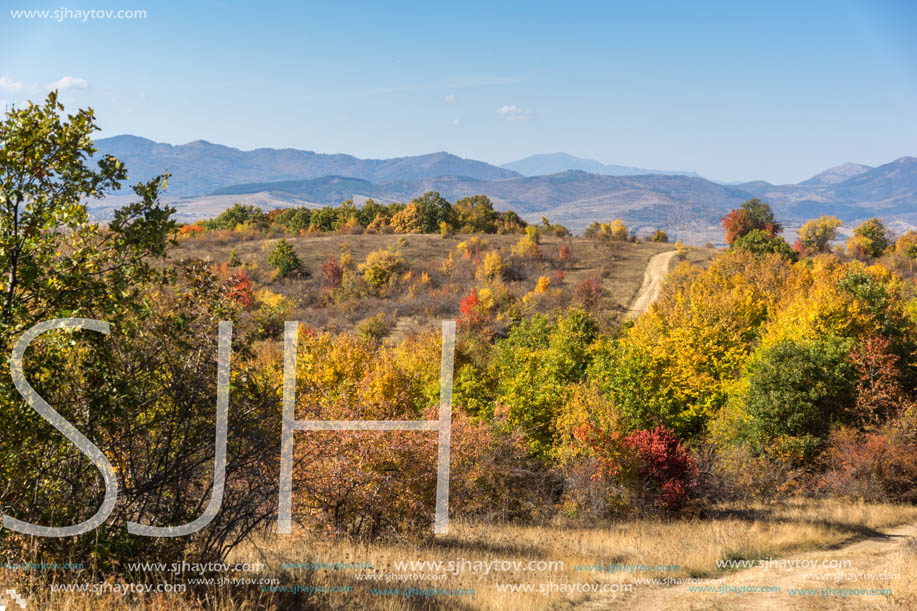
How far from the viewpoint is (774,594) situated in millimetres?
12109

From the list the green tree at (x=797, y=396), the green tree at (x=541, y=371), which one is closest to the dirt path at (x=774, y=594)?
the green tree at (x=541, y=371)

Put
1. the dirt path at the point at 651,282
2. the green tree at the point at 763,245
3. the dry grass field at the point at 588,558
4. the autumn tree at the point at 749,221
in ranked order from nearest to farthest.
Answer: the dry grass field at the point at 588,558 < the green tree at the point at 763,245 < the dirt path at the point at 651,282 < the autumn tree at the point at 749,221

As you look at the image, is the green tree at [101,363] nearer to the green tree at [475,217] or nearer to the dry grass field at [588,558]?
the dry grass field at [588,558]

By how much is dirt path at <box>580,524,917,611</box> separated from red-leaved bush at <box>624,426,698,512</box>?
6.46m

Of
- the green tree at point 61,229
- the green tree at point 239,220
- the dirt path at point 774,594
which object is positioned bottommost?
the dirt path at point 774,594

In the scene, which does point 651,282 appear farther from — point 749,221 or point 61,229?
point 61,229

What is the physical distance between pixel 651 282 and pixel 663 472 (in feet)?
215

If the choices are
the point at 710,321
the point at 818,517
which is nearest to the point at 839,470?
the point at 818,517

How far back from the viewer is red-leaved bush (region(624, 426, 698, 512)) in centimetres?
2191

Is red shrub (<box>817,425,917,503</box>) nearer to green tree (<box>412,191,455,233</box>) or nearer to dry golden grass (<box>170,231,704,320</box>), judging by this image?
dry golden grass (<box>170,231,704,320</box>)

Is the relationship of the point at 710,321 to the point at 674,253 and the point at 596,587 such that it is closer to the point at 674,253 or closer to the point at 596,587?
the point at 596,587

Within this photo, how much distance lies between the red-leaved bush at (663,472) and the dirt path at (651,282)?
47.5 m

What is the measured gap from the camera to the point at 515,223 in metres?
127

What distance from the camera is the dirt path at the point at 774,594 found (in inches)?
450
